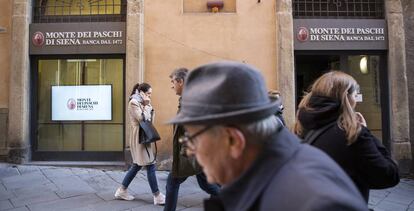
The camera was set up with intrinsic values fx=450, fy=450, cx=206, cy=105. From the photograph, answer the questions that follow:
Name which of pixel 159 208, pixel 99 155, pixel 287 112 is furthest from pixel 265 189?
pixel 99 155

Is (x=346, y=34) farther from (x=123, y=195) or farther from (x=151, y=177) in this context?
(x=123, y=195)

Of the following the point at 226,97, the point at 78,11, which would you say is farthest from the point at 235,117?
the point at 78,11

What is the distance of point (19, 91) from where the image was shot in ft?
30.2

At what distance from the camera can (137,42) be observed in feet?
29.9

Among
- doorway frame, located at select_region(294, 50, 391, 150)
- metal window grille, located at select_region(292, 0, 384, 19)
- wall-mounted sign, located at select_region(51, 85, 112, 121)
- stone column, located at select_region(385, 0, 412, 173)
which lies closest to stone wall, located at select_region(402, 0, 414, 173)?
stone column, located at select_region(385, 0, 412, 173)

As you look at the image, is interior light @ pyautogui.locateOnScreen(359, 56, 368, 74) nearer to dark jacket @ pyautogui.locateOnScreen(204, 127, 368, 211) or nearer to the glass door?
the glass door

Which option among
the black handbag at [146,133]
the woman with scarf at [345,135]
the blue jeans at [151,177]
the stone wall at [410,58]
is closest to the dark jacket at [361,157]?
the woman with scarf at [345,135]

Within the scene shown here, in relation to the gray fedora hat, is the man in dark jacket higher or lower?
lower

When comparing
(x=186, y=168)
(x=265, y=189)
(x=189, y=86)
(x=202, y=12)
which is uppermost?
(x=202, y=12)

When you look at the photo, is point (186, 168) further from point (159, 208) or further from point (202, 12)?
point (202, 12)

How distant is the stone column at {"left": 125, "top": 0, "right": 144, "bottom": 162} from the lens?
9094 mm

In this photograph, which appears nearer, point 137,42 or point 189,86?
point 189,86

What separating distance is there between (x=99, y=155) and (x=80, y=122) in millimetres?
814

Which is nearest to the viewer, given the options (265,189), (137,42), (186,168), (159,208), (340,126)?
(265,189)
